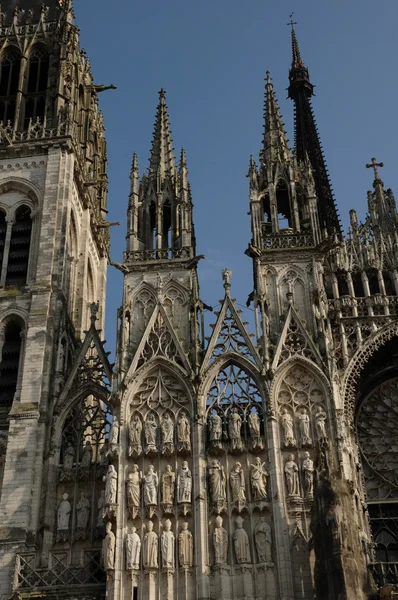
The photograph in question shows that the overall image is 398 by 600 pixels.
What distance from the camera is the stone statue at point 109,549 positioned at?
21195 mm

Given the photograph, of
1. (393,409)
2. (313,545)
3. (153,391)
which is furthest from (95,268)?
(313,545)

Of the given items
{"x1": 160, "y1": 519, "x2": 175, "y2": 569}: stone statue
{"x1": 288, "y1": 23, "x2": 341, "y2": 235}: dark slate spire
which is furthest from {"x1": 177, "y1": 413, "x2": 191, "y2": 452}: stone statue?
{"x1": 288, "y1": 23, "x2": 341, "y2": 235}: dark slate spire

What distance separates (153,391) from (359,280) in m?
7.16

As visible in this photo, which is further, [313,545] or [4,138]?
[4,138]

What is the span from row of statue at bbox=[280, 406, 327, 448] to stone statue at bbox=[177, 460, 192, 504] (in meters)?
2.50

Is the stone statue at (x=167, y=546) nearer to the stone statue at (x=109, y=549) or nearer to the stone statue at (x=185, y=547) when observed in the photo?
the stone statue at (x=185, y=547)

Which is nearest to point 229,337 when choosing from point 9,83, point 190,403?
point 190,403

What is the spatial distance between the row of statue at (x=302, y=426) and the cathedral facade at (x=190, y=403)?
0.06 meters

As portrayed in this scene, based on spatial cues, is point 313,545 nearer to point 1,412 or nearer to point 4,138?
point 1,412

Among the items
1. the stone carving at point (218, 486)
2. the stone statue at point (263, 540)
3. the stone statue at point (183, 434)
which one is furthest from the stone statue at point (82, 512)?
the stone statue at point (263, 540)

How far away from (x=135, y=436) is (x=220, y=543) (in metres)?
3.63

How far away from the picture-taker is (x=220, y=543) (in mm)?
21438

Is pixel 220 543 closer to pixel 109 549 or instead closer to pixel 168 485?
pixel 168 485

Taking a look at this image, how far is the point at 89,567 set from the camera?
22.5 meters
